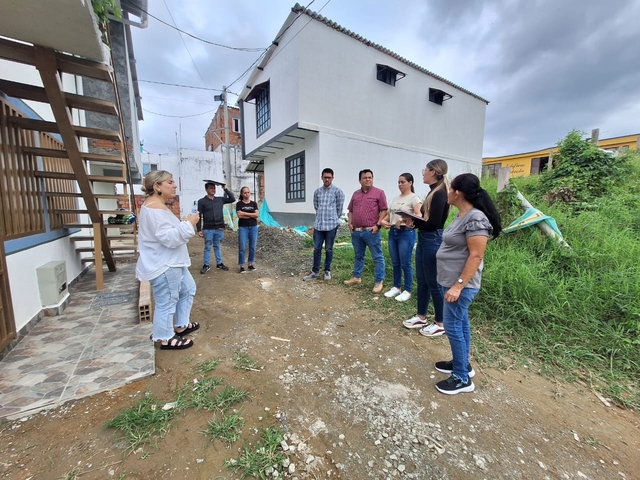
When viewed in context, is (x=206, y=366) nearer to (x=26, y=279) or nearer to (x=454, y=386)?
(x=454, y=386)

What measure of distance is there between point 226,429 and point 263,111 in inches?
450

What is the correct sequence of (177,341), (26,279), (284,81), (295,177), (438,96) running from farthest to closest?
1. (438,96)
2. (295,177)
3. (284,81)
4. (26,279)
5. (177,341)

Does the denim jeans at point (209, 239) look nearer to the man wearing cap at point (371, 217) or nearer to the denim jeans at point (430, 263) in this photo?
the man wearing cap at point (371, 217)

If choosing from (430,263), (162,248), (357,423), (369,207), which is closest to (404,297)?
(430,263)

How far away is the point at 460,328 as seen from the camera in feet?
6.46

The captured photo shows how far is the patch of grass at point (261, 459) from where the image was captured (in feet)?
4.54

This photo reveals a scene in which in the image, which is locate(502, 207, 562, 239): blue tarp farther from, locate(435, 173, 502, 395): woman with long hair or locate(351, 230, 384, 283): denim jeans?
locate(435, 173, 502, 395): woman with long hair

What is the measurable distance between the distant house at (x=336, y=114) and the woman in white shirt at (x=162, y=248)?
6790 millimetres

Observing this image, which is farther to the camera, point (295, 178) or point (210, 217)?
point (295, 178)

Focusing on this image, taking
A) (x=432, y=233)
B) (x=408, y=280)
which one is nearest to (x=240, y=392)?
(x=432, y=233)

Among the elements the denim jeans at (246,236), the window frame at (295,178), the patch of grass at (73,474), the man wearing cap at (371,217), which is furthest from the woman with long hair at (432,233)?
the window frame at (295,178)

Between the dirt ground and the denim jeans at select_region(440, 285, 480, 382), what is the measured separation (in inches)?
8.5

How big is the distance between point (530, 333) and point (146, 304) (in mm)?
4031

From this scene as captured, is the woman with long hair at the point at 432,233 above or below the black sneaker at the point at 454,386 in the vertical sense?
above
